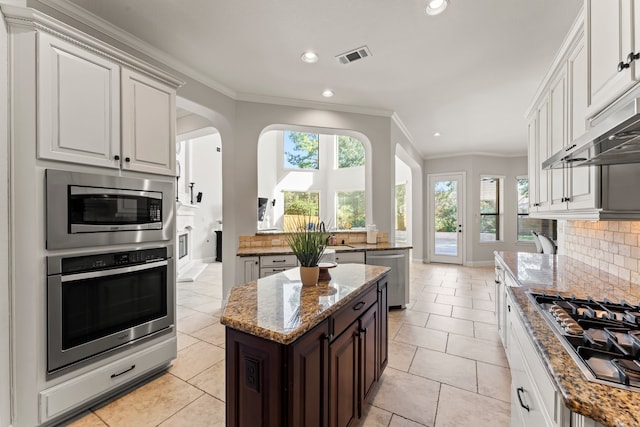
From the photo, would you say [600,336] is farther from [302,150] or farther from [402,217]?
[302,150]

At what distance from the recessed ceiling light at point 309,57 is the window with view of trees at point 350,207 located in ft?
23.5

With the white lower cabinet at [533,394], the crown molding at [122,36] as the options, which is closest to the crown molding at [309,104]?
the crown molding at [122,36]

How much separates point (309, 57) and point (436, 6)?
1.22m

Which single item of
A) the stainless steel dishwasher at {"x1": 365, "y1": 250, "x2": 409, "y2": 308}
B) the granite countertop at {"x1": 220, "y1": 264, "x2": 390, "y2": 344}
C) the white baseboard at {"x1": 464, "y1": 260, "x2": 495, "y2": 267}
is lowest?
the white baseboard at {"x1": 464, "y1": 260, "x2": 495, "y2": 267}

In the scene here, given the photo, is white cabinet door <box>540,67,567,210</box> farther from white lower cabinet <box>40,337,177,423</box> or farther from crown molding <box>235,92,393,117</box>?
white lower cabinet <box>40,337,177,423</box>

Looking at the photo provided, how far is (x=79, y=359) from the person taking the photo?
1783 mm

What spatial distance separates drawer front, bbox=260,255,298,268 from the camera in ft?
11.2

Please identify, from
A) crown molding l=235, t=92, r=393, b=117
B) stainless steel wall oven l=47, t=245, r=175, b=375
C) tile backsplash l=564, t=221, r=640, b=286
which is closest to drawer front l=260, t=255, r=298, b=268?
stainless steel wall oven l=47, t=245, r=175, b=375

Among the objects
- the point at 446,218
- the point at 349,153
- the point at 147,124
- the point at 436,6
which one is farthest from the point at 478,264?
the point at 147,124

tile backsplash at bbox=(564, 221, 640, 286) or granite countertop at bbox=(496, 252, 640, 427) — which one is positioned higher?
tile backsplash at bbox=(564, 221, 640, 286)

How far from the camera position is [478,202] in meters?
7.09

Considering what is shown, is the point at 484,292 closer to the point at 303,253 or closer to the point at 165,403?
the point at 303,253

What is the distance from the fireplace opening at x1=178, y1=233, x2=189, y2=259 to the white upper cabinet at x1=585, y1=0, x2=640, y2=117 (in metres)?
6.57

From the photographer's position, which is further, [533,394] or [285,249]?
[285,249]
